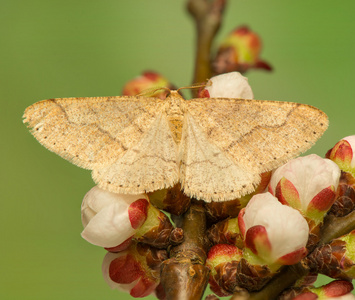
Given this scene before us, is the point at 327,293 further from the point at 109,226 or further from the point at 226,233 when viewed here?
the point at 109,226

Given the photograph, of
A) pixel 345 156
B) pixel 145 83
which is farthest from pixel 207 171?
pixel 145 83

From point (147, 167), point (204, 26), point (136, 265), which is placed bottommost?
point (136, 265)

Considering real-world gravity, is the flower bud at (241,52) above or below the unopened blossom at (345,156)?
above

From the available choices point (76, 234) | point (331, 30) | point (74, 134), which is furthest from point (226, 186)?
point (331, 30)

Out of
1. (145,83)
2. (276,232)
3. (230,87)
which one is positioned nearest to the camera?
(276,232)

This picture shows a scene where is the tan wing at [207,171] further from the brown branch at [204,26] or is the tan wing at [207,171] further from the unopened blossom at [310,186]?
the brown branch at [204,26]

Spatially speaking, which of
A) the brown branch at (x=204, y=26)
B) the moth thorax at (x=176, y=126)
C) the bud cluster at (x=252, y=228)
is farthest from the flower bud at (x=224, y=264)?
the brown branch at (x=204, y=26)
